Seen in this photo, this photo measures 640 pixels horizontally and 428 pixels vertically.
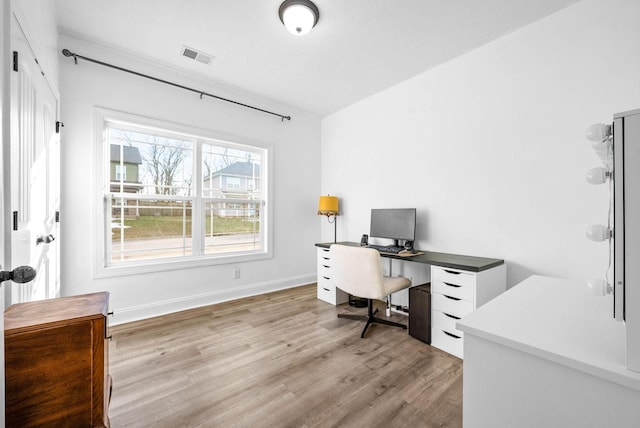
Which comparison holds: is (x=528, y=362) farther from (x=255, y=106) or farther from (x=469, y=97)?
(x=255, y=106)

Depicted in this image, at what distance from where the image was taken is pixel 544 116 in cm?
217

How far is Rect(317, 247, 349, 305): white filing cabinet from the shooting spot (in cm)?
332

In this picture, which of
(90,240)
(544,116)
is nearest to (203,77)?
(90,240)

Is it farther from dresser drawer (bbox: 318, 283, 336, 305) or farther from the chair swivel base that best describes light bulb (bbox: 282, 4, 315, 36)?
dresser drawer (bbox: 318, 283, 336, 305)

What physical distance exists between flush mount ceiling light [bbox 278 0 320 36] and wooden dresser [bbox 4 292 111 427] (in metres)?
2.27

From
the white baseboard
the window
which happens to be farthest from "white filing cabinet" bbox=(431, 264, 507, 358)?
the window

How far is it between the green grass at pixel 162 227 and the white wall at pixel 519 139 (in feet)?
6.84

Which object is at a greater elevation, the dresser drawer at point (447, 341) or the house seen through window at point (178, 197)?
the house seen through window at point (178, 197)

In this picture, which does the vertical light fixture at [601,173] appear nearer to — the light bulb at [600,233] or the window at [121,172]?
the light bulb at [600,233]

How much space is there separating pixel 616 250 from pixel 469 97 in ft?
7.97

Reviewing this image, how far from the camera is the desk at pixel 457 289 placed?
2.10 m

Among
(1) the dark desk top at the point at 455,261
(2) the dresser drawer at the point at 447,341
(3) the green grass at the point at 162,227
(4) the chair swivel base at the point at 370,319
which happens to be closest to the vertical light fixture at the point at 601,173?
(1) the dark desk top at the point at 455,261

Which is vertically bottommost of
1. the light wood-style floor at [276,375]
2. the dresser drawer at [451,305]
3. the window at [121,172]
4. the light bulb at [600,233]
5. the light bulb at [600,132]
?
the light wood-style floor at [276,375]

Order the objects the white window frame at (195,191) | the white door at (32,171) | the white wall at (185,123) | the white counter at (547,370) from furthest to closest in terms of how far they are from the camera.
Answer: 1. the white window frame at (195,191)
2. the white wall at (185,123)
3. the white door at (32,171)
4. the white counter at (547,370)
